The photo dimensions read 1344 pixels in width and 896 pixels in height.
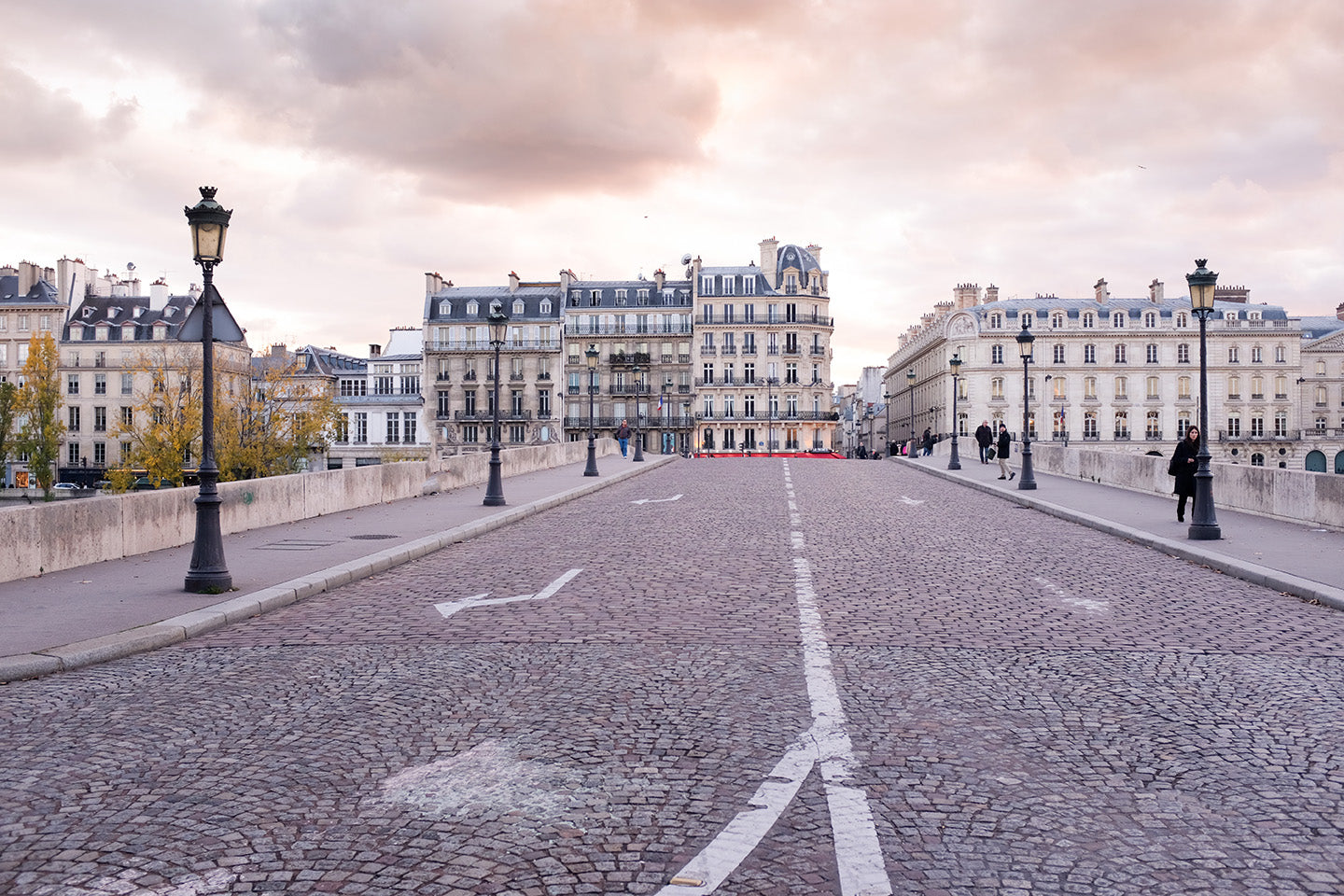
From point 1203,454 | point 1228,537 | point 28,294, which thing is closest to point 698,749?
point 1228,537

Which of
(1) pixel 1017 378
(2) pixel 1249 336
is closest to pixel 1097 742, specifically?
(1) pixel 1017 378

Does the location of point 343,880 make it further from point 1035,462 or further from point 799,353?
point 799,353

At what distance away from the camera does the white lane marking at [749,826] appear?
3.60 metres

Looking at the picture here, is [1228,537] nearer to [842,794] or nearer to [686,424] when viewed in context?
[842,794]

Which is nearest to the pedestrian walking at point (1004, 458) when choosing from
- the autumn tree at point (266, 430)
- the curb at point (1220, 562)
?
the curb at point (1220, 562)

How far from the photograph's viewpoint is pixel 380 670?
681cm

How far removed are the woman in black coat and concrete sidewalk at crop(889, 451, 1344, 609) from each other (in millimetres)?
285

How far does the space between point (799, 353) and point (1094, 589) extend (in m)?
86.4

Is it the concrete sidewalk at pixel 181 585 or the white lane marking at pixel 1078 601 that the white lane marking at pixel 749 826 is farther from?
the white lane marking at pixel 1078 601

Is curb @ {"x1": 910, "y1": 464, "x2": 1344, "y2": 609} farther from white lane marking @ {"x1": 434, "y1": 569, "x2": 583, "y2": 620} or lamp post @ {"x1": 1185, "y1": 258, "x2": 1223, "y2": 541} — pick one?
white lane marking @ {"x1": 434, "y1": 569, "x2": 583, "y2": 620}

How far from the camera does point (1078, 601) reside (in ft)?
31.6

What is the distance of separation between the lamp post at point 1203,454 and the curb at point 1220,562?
0.52m

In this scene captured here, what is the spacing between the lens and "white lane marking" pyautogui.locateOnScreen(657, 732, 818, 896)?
11.8ft

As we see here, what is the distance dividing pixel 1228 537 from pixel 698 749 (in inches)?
473
